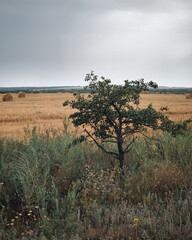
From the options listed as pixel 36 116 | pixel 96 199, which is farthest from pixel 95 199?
pixel 36 116

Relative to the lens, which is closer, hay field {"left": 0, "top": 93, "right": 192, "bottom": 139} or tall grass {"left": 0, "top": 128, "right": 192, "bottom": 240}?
tall grass {"left": 0, "top": 128, "right": 192, "bottom": 240}

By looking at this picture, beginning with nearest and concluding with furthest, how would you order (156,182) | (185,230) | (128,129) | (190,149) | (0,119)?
(185,230), (156,182), (128,129), (190,149), (0,119)

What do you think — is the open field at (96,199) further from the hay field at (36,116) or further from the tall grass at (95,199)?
the hay field at (36,116)

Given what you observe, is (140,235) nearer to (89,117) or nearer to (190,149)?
(89,117)

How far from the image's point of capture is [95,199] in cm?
313

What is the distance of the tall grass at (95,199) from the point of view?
2.56 meters

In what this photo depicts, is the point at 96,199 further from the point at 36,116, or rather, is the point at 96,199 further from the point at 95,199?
the point at 36,116

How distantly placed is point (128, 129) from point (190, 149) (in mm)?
1563

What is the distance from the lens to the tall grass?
256cm

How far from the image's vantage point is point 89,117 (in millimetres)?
4035

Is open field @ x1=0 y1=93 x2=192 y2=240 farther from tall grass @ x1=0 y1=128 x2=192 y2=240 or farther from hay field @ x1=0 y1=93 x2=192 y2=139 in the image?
hay field @ x1=0 y1=93 x2=192 y2=139

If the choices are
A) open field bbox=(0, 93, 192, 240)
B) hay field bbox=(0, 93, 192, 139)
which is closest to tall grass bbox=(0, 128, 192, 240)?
open field bbox=(0, 93, 192, 240)

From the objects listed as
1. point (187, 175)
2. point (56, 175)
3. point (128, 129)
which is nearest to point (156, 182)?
point (187, 175)

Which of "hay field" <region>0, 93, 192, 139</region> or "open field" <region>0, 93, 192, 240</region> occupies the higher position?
"hay field" <region>0, 93, 192, 139</region>
